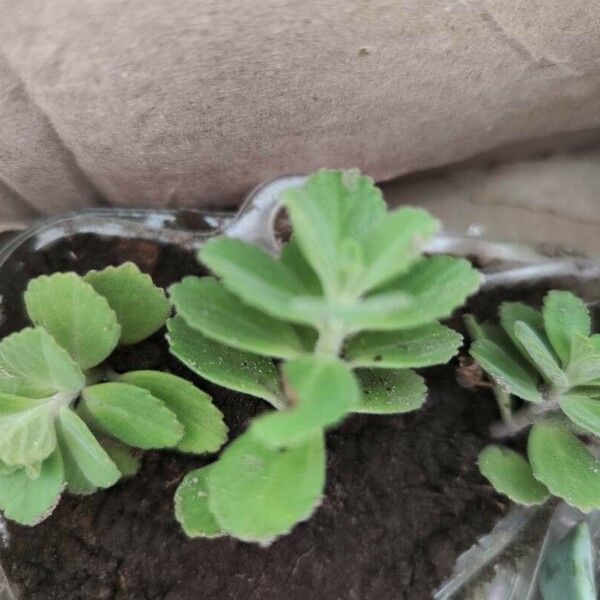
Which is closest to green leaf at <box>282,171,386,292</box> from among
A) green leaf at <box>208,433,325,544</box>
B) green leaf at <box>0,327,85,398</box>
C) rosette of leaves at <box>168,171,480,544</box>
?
rosette of leaves at <box>168,171,480,544</box>

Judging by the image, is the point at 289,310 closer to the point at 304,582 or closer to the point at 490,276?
the point at 304,582

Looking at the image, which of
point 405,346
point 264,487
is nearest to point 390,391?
point 405,346

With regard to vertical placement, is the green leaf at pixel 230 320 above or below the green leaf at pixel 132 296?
above

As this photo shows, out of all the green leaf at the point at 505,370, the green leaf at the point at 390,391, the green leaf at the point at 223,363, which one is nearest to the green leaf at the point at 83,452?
the green leaf at the point at 223,363

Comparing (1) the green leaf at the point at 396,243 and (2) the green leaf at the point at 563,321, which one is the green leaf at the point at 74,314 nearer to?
(1) the green leaf at the point at 396,243

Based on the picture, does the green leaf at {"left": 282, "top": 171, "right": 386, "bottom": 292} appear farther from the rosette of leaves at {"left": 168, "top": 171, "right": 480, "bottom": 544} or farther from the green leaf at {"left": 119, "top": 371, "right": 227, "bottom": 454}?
the green leaf at {"left": 119, "top": 371, "right": 227, "bottom": 454}

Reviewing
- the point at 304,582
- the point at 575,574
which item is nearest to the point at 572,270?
the point at 575,574
